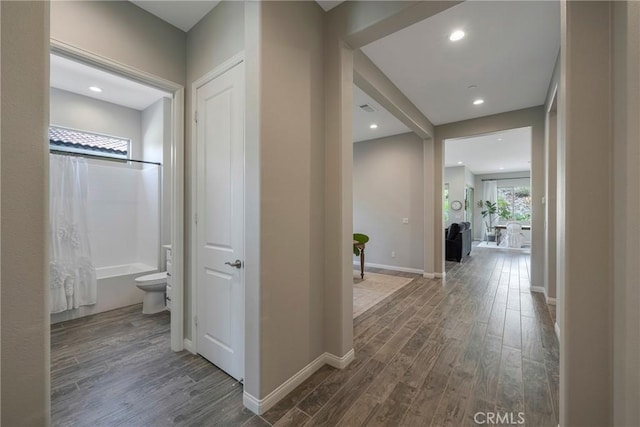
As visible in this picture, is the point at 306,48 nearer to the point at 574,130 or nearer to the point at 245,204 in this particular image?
the point at 245,204

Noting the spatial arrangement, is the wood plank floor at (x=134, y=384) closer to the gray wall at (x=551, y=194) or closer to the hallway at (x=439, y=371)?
the hallway at (x=439, y=371)

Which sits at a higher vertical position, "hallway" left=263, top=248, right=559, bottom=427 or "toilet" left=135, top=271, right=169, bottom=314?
"toilet" left=135, top=271, right=169, bottom=314

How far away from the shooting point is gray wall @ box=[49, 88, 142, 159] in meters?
3.62

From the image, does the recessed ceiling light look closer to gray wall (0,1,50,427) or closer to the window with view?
gray wall (0,1,50,427)

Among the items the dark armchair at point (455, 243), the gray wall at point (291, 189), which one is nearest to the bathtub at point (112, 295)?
the gray wall at point (291, 189)

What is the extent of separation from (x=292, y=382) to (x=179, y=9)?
10.3ft

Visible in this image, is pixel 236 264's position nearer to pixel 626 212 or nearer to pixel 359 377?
pixel 359 377

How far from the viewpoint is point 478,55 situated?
2.72m

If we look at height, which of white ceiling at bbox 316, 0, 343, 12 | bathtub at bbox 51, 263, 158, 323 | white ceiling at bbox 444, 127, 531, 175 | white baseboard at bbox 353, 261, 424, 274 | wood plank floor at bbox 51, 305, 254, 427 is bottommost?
wood plank floor at bbox 51, 305, 254, 427

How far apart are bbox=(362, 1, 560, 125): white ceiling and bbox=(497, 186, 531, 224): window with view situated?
8700 millimetres

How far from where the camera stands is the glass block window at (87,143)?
3650mm

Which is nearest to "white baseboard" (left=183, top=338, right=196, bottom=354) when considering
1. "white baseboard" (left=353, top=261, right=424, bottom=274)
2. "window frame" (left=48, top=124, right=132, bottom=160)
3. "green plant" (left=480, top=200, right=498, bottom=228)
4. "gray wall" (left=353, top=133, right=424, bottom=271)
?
"window frame" (left=48, top=124, right=132, bottom=160)

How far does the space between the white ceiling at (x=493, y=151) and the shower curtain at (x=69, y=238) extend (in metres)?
6.24

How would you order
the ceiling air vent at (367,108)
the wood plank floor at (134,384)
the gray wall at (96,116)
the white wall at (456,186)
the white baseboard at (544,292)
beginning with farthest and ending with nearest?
the white wall at (456,186)
the ceiling air vent at (367,108)
the gray wall at (96,116)
the white baseboard at (544,292)
the wood plank floor at (134,384)
